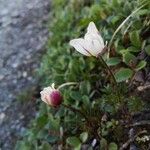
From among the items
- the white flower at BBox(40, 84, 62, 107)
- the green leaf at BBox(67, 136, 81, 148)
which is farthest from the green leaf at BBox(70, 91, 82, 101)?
the white flower at BBox(40, 84, 62, 107)

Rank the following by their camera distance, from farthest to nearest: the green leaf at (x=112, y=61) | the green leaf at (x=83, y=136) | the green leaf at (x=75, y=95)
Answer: the green leaf at (x=75, y=95) → the green leaf at (x=112, y=61) → the green leaf at (x=83, y=136)

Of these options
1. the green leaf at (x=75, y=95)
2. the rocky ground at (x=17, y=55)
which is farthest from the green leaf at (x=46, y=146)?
the rocky ground at (x=17, y=55)

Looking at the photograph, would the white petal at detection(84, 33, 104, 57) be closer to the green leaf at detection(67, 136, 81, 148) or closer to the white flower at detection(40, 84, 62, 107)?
the white flower at detection(40, 84, 62, 107)

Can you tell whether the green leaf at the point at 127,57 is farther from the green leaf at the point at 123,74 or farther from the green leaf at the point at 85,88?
the green leaf at the point at 85,88

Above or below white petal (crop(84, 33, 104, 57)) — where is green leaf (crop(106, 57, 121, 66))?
below

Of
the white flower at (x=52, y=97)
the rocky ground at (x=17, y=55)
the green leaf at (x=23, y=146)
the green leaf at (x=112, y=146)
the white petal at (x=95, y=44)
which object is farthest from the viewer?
the rocky ground at (x=17, y=55)

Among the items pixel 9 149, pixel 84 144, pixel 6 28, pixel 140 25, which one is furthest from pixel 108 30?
pixel 6 28

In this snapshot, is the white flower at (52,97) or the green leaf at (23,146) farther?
the green leaf at (23,146)
